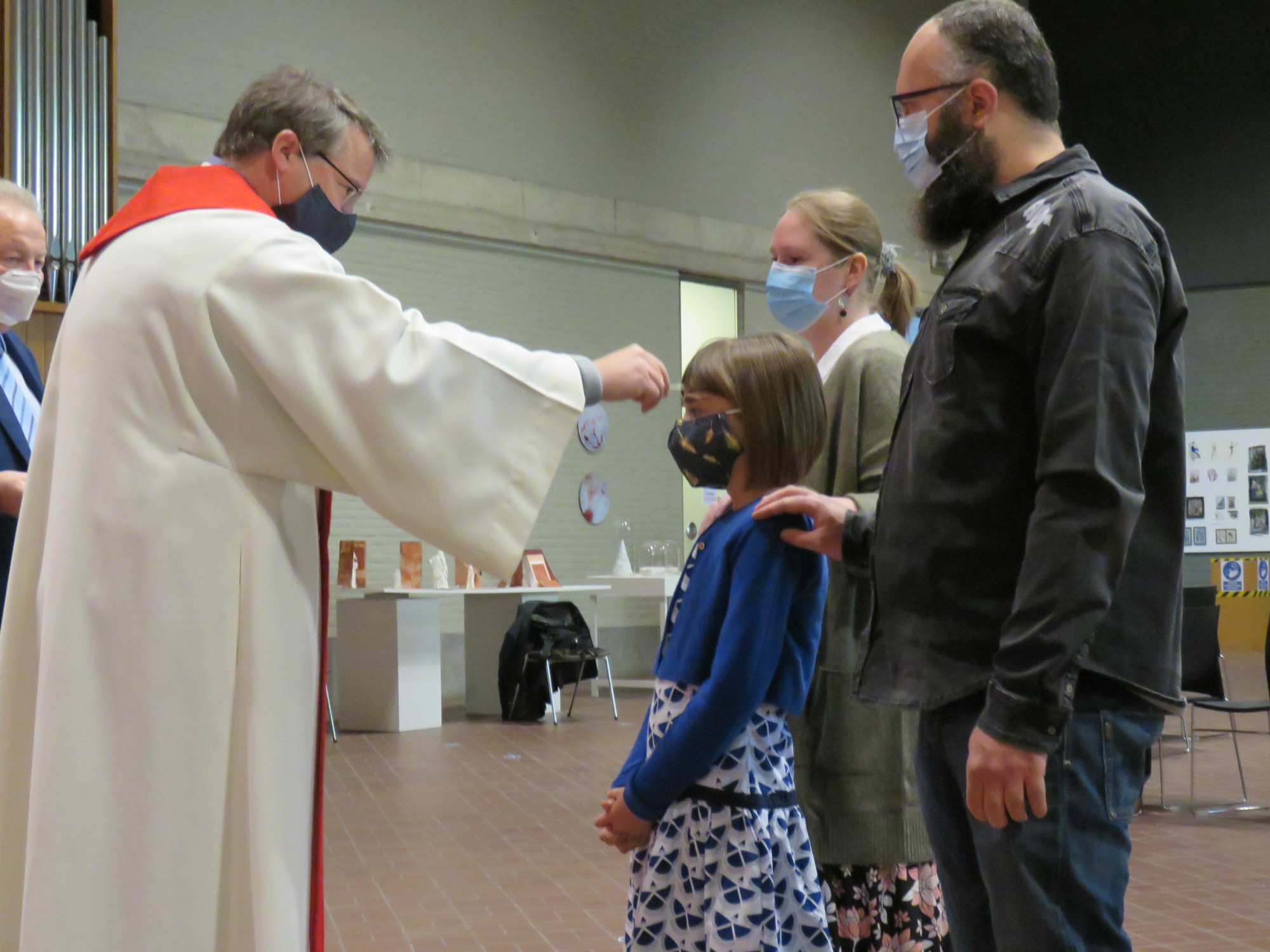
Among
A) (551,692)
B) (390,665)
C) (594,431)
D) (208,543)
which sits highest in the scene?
(594,431)

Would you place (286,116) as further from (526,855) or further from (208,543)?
(526,855)

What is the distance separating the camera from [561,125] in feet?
38.8

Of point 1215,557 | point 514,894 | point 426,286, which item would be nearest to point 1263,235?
point 1215,557

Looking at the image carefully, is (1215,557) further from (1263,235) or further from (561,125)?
(561,125)

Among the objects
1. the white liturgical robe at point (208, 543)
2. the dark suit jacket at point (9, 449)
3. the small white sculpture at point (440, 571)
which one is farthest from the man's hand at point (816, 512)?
the small white sculpture at point (440, 571)

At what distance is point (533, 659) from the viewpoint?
898 cm

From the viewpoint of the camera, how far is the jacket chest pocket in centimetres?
162

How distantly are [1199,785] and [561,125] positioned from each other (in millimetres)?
7748

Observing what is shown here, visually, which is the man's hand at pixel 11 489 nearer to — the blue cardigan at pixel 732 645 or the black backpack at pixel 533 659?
the blue cardigan at pixel 732 645

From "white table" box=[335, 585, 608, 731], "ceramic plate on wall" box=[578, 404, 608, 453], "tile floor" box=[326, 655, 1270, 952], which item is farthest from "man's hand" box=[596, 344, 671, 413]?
"ceramic plate on wall" box=[578, 404, 608, 453]

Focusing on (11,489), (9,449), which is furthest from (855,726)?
(9,449)

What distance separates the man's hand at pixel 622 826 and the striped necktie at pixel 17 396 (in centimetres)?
175

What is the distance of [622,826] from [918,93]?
1.17 m

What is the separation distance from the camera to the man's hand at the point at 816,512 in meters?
1.98
